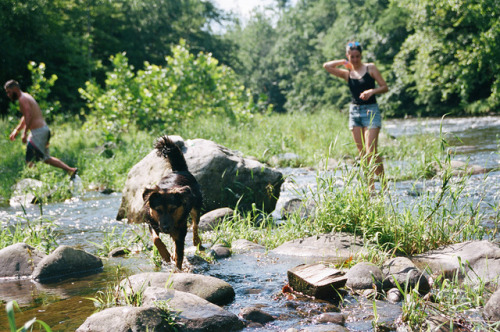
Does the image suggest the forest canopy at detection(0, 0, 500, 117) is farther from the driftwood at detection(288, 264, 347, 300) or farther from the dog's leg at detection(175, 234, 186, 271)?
the driftwood at detection(288, 264, 347, 300)

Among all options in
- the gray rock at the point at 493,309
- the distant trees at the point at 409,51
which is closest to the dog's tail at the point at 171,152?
the gray rock at the point at 493,309

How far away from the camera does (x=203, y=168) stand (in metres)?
7.44

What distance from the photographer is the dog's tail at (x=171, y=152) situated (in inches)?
239

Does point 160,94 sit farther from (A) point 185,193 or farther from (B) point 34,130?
(A) point 185,193

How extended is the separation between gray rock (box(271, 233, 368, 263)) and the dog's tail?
69.9 inches

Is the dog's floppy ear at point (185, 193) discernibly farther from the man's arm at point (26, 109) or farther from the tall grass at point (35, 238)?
the man's arm at point (26, 109)

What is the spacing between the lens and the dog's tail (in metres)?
6.06

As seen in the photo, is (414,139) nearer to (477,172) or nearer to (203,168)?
(477,172)

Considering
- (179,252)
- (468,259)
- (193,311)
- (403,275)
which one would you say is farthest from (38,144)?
(468,259)

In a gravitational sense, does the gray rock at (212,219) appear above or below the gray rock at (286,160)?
above

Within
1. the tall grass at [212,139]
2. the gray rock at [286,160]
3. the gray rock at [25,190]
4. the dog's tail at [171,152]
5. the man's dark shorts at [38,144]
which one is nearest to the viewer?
the dog's tail at [171,152]

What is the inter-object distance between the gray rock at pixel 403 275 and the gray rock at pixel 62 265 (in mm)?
A: 3031

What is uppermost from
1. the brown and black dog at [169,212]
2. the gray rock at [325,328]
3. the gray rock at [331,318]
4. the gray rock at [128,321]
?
the brown and black dog at [169,212]

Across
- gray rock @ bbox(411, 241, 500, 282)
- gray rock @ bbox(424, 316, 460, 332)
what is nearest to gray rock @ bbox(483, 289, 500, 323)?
gray rock @ bbox(424, 316, 460, 332)
